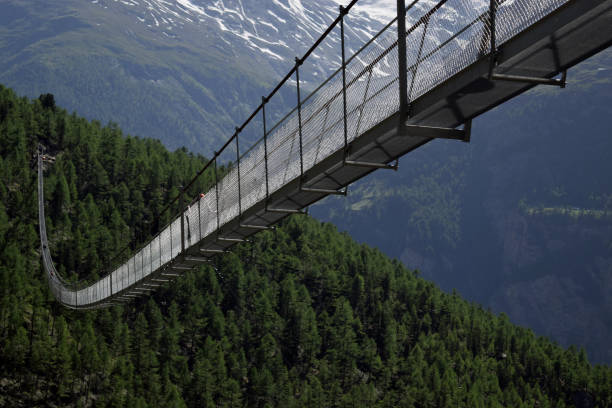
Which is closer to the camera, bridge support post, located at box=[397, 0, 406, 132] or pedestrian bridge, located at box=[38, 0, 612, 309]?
pedestrian bridge, located at box=[38, 0, 612, 309]

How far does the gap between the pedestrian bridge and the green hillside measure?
9740 centimetres

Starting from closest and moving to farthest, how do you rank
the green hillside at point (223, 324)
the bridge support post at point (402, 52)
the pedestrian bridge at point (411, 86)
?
1. the pedestrian bridge at point (411, 86)
2. the bridge support post at point (402, 52)
3. the green hillside at point (223, 324)

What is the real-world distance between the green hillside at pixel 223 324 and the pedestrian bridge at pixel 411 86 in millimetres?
97404

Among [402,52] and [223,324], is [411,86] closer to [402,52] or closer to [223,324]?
[402,52]

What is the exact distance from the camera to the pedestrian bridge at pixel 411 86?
9586 millimetres

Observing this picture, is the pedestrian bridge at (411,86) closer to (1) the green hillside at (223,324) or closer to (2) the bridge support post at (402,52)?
(2) the bridge support post at (402,52)

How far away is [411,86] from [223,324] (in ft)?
450

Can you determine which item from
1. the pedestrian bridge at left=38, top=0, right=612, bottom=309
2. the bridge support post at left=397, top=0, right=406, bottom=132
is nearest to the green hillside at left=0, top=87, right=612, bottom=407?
the pedestrian bridge at left=38, top=0, right=612, bottom=309

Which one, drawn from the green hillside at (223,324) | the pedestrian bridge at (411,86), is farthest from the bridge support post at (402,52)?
the green hillside at (223,324)

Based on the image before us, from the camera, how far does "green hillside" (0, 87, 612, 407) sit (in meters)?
119

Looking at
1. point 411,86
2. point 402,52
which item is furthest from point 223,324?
point 402,52

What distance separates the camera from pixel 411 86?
1205 centimetres

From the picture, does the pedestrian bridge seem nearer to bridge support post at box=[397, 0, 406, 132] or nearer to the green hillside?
bridge support post at box=[397, 0, 406, 132]

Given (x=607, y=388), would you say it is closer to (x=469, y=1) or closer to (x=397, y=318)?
(x=397, y=318)
